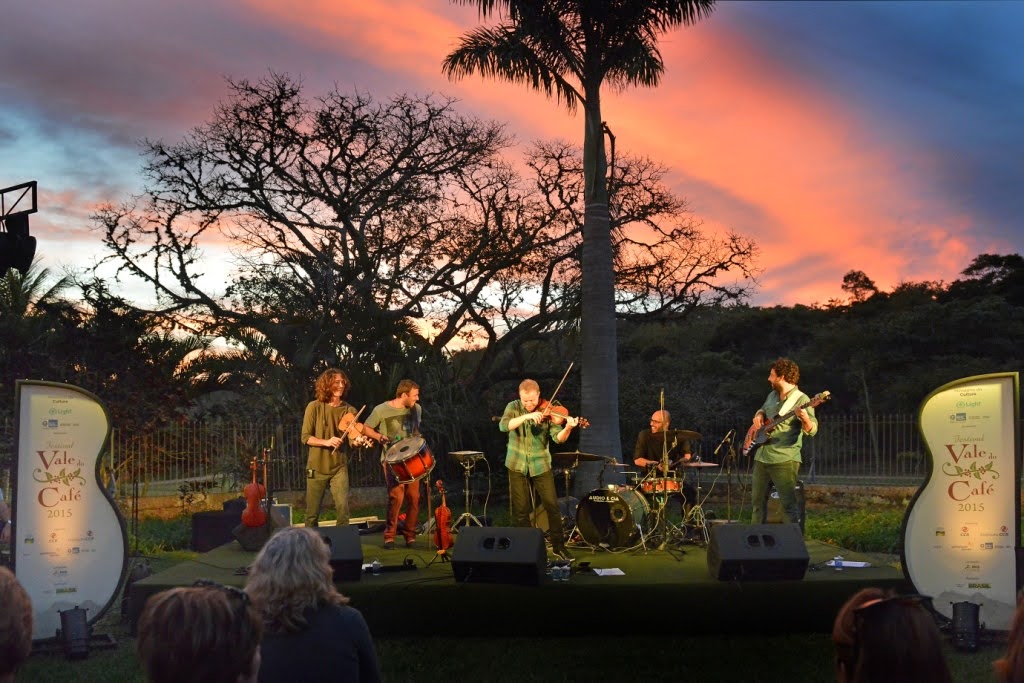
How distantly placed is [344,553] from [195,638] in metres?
5.36

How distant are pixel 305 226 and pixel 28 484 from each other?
46.9ft

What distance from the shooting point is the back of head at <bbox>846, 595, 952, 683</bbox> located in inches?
97.9

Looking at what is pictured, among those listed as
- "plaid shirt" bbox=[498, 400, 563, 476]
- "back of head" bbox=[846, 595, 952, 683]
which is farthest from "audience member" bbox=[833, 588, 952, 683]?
"plaid shirt" bbox=[498, 400, 563, 476]

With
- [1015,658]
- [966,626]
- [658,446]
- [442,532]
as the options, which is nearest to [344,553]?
[442,532]

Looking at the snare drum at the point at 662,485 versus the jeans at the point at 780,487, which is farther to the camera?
the snare drum at the point at 662,485

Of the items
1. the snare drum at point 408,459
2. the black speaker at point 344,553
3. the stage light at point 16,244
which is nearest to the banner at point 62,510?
the black speaker at point 344,553

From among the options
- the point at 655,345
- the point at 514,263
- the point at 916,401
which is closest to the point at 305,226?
the point at 514,263

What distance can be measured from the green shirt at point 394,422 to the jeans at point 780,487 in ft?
11.8

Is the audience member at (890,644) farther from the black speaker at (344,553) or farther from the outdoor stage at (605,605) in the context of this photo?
the black speaker at (344,553)

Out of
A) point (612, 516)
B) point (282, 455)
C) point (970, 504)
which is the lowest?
point (612, 516)

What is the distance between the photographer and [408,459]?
9.48 metres

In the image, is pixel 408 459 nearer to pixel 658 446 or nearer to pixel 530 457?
pixel 530 457

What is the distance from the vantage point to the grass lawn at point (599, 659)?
681 cm

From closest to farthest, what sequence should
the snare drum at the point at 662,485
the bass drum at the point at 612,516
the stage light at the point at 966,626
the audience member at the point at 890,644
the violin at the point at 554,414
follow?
the audience member at the point at 890,644 → the stage light at the point at 966,626 → the violin at the point at 554,414 → the snare drum at the point at 662,485 → the bass drum at the point at 612,516
